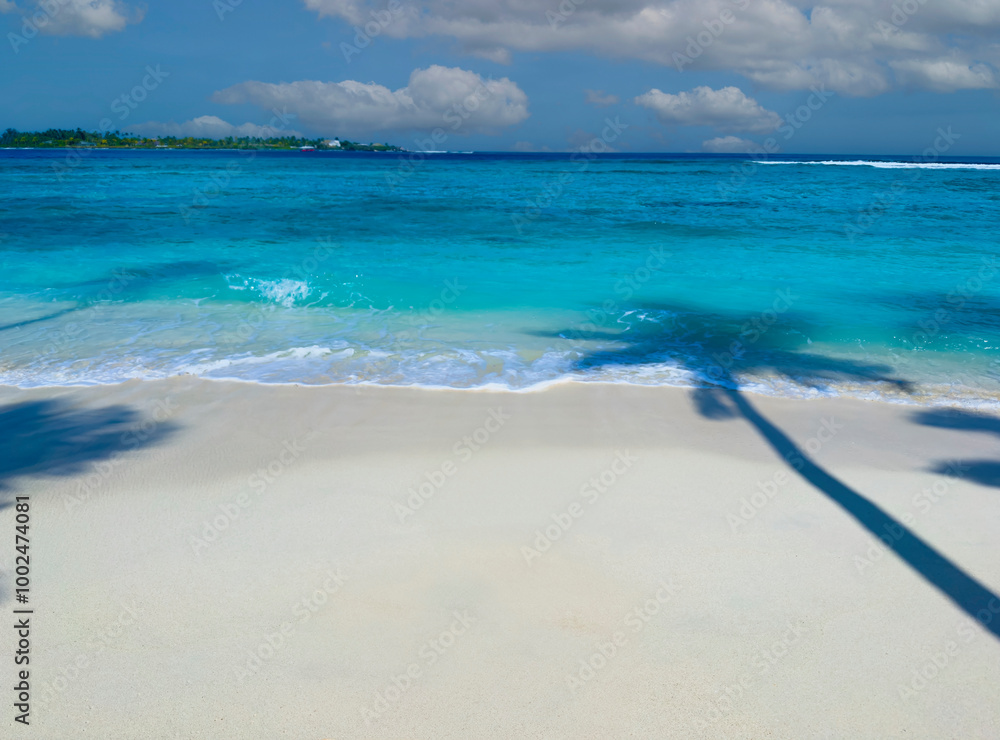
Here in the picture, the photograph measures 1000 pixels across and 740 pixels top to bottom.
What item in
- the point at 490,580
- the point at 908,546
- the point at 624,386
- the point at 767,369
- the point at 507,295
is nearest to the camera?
the point at 490,580

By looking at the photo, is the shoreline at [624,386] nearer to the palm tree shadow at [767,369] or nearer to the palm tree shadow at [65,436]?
the palm tree shadow at [767,369]

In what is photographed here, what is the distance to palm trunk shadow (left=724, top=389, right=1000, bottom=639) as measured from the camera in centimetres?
415

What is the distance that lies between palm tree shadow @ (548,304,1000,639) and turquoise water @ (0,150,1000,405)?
7 centimetres

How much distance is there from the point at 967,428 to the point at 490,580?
6113 mm

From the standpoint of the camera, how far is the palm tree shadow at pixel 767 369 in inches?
179

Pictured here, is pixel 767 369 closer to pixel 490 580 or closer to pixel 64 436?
pixel 490 580

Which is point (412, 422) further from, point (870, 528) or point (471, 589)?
point (870, 528)

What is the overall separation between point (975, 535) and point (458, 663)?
4.29 m

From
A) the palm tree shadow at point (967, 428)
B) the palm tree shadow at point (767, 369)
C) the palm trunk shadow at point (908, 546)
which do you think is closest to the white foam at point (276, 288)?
the palm tree shadow at point (767, 369)

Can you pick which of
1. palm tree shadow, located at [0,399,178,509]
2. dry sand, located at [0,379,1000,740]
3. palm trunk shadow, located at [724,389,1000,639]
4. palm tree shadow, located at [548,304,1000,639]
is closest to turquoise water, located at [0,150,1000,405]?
palm tree shadow, located at [548,304,1000,639]

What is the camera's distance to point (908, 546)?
477cm

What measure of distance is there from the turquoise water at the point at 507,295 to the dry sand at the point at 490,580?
83.0 inches

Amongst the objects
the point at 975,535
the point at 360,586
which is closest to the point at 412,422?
the point at 360,586

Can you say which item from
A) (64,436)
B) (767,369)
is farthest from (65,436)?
(767,369)
